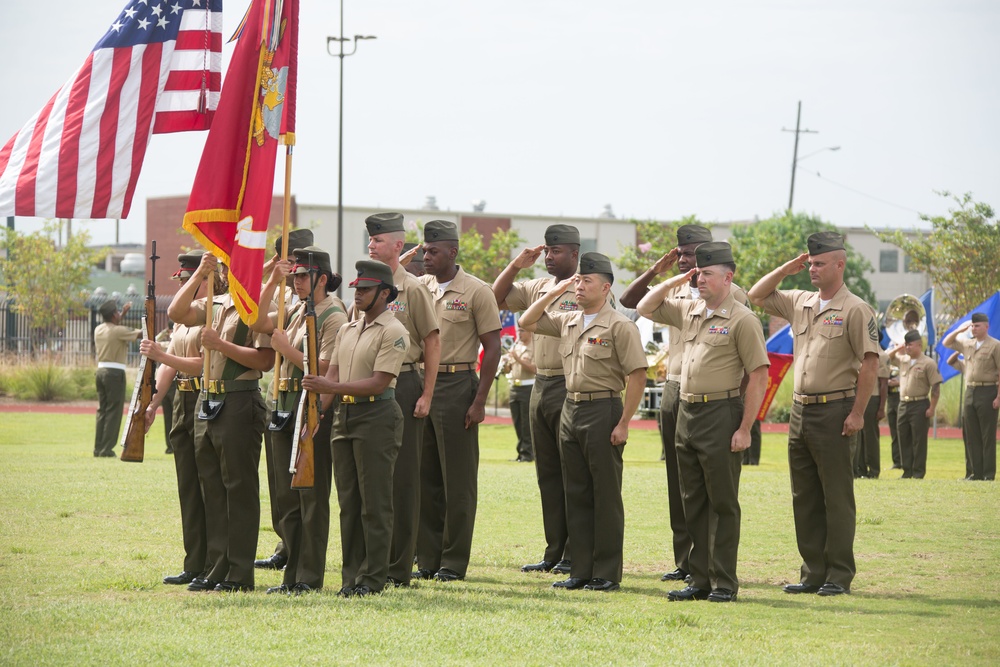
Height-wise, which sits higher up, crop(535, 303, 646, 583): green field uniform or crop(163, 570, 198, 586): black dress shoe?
crop(535, 303, 646, 583): green field uniform

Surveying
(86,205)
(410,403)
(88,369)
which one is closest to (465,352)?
(410,403)

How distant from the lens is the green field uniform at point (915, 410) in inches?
722

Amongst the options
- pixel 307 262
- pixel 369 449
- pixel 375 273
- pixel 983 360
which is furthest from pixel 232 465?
pixel 983 360

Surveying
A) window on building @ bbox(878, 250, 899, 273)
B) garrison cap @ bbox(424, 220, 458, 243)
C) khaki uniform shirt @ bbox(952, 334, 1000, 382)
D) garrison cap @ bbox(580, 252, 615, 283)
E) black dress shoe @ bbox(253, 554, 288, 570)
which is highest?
window on building @ bbox(878, 250, 899, 273)

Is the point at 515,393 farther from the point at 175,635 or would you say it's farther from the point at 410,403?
the point at 175,635

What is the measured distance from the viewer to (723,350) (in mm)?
8555

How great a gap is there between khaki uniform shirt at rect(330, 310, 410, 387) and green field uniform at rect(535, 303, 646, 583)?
1.50 metres

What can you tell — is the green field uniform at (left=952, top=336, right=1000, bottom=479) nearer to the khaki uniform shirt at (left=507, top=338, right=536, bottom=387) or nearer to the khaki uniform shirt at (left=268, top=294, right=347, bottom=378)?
the khaki uniform shirt at (left=507, top=338, right=536, bottom=387)

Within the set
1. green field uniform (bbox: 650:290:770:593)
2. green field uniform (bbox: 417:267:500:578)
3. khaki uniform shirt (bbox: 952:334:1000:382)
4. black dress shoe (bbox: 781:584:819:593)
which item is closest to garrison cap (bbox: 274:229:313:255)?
green field uniform (bbox: 417:267:500:578)

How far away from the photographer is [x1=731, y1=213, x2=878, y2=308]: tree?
55.4m

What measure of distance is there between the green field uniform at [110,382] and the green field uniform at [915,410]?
11678 millimetres

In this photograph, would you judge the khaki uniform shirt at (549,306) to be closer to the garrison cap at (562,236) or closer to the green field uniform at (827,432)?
the garrison cap at (562,236)

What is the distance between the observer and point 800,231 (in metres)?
63.1

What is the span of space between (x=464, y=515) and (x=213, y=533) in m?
1.87
